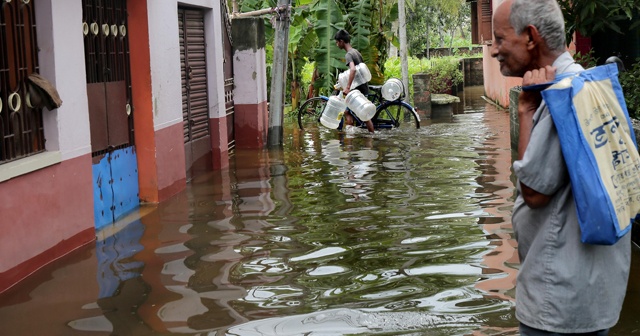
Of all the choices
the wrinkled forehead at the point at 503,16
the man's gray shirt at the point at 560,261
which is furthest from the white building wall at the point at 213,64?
the man's gray shirt at the point at 560,261

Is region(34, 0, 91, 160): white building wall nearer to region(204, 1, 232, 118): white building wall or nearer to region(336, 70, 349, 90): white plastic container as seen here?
region(204, 1, 232, 118): white building wall

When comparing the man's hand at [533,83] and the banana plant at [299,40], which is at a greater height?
the banana plant at [299,40]

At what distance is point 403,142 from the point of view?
17.0 meters

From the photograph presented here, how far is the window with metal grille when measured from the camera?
7660 millimetres

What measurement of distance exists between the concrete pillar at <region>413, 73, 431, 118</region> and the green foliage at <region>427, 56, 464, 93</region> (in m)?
5.50

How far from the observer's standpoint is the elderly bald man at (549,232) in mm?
3137

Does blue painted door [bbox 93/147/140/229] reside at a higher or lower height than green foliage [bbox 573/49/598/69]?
lower

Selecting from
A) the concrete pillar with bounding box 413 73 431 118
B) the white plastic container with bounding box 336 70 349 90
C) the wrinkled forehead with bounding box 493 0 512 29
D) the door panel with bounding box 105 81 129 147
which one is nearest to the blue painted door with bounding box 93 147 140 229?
the door panel with bounding box 105 81 129 147

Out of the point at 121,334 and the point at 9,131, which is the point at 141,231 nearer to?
the point at 9,131

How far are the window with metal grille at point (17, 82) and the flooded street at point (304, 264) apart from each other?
1.02m

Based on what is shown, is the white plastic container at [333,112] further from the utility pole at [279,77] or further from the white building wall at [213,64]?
the white building wall at [213,64]

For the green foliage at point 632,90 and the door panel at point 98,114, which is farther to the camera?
the green foliage at point 632,90

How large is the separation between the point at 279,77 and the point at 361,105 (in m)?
1.75

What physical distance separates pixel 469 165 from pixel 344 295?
7.12m
